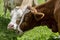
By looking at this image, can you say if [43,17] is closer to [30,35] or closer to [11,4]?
[30,35]

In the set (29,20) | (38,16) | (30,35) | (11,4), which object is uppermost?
(38,16)

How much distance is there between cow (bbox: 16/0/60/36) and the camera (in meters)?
9.02

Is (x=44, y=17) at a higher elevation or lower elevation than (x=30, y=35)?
higher

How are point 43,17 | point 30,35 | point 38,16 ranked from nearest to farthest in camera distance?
point 38,16 < point 43,17 < point 30,35

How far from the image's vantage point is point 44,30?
11.7 m

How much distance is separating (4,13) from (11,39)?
3.81m

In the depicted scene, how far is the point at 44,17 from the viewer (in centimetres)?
928

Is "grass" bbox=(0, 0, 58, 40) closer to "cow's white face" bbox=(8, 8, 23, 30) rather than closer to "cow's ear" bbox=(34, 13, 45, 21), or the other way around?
"cow's white face" bbox=(8, 8, 23, 30)

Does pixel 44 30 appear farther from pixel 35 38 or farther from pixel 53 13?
pixel 53 13

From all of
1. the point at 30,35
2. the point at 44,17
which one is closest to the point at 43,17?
the point at 44,17

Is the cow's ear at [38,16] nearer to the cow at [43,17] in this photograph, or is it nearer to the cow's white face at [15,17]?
the cow at [43,17]

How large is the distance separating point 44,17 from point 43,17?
6 cm

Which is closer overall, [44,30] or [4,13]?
[44,30]

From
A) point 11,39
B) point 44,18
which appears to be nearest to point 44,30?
point 11,39
